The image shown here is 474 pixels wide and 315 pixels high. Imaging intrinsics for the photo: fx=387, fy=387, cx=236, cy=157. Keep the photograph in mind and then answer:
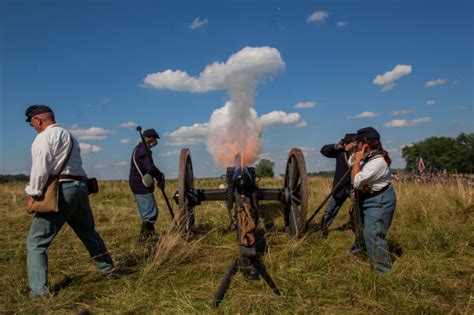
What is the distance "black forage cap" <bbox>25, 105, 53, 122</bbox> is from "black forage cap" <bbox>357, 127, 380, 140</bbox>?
3486 millimetres

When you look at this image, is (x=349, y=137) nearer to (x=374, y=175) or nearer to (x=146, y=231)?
(x=374, y=175)

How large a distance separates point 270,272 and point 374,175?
1560 millimetres

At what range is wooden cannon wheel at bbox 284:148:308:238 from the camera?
5.41 m

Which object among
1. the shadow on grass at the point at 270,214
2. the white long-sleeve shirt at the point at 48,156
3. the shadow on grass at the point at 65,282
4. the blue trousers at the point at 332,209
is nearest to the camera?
the white long-sleeve shirt at the point at 48,156

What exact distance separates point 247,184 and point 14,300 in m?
2.72

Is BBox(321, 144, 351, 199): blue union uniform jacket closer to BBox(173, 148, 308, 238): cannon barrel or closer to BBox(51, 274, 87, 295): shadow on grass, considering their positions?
BBox(173, 148, 308, 238): cannon barrel

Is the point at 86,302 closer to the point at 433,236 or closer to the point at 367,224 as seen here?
the point at 367,224

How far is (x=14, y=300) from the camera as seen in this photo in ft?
12.4

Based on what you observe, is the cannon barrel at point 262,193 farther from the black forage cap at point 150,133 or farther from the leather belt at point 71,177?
the leather belt at point 71,177

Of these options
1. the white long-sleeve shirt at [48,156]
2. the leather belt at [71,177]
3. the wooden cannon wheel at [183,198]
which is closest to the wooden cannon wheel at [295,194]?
the wooden cannon wheel at [183,198]

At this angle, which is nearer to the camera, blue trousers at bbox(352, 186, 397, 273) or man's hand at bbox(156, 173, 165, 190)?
blue trousers at bbox(352, 186, 397, 273)

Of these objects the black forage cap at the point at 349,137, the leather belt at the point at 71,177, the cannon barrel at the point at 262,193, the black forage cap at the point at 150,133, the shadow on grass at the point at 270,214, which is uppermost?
the black forage cap at the point at 150,133

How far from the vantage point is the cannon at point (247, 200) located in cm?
381

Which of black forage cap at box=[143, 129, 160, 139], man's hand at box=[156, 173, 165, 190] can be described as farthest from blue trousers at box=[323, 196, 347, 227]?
black forage cap at box=[143, 129, 160, 139]
